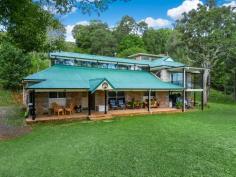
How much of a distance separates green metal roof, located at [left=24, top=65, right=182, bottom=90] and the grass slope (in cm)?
513

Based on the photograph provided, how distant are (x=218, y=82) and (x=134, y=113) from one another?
3088 centimetres

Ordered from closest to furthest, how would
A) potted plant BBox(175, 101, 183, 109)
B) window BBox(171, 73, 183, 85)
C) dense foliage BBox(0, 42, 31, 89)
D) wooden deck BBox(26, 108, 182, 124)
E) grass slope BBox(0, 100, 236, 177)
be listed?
grass slope BBox(0, 100, 236, 177), wooden deck BBox(26, 108, 182, 124), potted plant BBox(175, 101, 183, 109), window BBox(171, 73, 183, 85), dense foliage BBox(0, 42, 31, 89)

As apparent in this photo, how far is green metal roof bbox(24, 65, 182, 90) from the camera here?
60.0ft

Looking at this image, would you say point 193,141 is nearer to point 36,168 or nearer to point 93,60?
→ point 36,168

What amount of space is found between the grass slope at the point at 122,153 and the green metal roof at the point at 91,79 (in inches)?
202

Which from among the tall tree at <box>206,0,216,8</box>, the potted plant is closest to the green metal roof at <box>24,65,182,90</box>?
the potted plant

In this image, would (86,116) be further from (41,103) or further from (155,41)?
(155,41)

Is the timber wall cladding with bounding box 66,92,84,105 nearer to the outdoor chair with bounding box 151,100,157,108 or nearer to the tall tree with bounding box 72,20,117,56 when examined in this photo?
the outdoor chair with bounding box 151,100,157,108

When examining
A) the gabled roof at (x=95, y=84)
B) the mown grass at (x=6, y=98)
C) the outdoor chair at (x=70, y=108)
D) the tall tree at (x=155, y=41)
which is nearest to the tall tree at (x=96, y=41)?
the tall tree at (x=155, y=41)

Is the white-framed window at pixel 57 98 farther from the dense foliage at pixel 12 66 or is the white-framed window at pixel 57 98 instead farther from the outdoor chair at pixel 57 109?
the dense foliage at pixel 12 66

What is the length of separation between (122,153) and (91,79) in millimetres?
12077

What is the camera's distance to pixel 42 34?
804 centimetres

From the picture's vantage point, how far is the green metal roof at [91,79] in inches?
720

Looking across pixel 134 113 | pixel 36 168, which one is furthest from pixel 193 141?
pixel 134 113
